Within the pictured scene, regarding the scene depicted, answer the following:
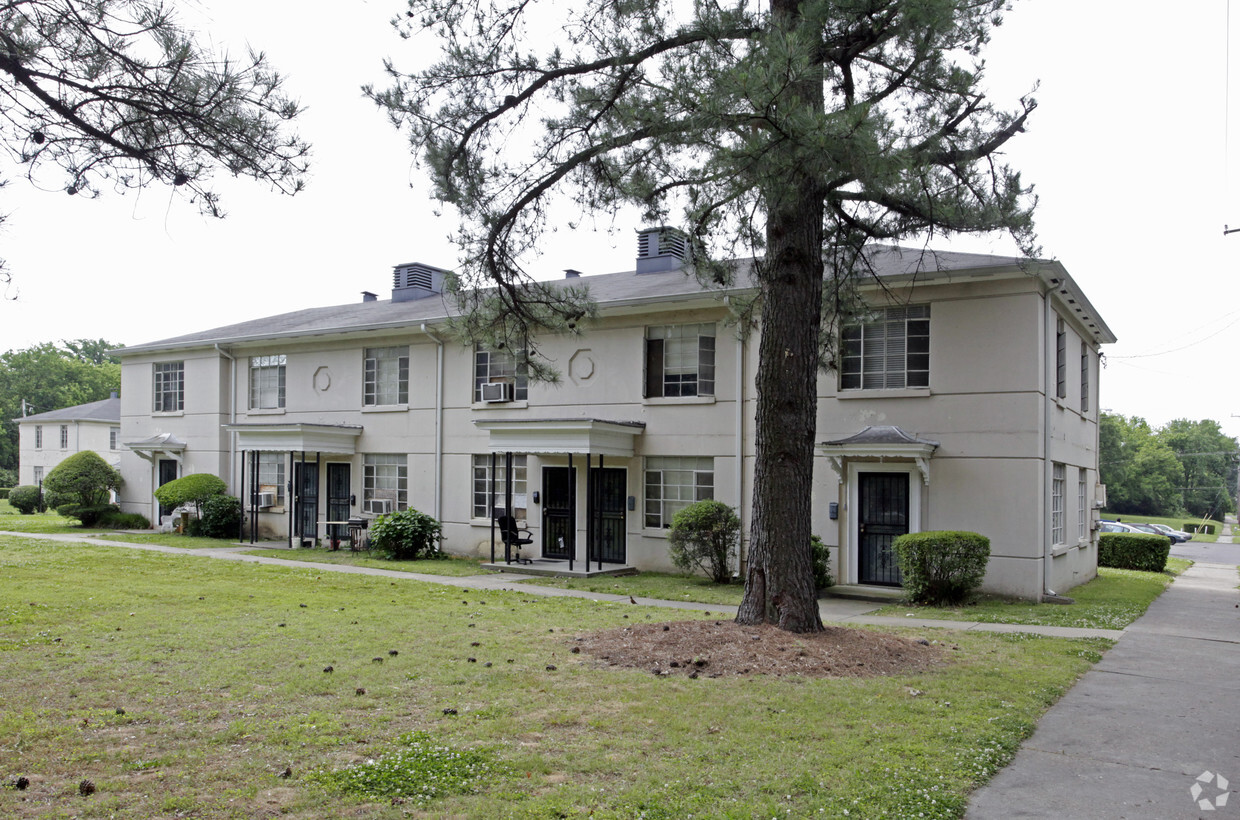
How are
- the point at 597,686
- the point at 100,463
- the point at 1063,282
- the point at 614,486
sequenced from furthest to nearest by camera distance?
the point at 100,463, the point at 614,486, the point at 1063,282, the point at 597,686

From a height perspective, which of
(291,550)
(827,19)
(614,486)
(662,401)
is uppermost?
(827,19)

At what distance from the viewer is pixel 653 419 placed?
684 inches

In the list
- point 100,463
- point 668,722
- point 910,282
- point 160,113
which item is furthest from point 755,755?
point 100,463

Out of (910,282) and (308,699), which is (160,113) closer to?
(308,699)

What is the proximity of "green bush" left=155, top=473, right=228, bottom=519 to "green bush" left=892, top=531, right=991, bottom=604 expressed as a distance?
1737 centimetres

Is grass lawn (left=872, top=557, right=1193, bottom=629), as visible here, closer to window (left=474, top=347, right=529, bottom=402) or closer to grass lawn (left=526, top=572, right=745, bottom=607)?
grass lawn (left=526, top=572, right=745, bottom=607)

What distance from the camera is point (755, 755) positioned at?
17.9 ft

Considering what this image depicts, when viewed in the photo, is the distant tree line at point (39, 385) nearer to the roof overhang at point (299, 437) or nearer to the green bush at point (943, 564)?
the roof overhang at point (299, 437)

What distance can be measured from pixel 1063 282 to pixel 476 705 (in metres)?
11.8

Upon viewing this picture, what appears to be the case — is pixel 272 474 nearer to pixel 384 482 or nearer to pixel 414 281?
pixel 384 482

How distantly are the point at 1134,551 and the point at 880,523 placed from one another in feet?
37.6

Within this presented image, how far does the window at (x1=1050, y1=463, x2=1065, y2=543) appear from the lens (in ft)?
51.0

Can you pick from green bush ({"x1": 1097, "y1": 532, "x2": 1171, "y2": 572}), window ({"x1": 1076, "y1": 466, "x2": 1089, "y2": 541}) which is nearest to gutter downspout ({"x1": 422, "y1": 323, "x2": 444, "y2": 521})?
window ({"x1": 1076, "y1": 466, "x2": 1089, "y2": 541})

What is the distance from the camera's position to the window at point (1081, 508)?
17.8 m
